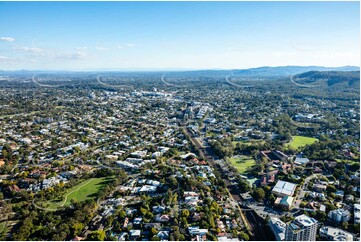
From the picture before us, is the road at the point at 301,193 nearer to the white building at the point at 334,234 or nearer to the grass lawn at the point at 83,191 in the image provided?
the white building at the point at 334,234

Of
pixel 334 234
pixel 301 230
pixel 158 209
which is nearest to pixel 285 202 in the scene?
pixel 334 234

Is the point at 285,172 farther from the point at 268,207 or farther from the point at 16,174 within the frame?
the point at 16,174

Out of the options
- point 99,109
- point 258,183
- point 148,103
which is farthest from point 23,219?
point 148,103

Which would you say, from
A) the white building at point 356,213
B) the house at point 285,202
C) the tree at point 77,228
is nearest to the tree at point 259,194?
the house at point 285,202

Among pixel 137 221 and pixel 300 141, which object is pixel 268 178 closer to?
pixel 137 221

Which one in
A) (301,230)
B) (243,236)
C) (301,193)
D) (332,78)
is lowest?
(301,193)

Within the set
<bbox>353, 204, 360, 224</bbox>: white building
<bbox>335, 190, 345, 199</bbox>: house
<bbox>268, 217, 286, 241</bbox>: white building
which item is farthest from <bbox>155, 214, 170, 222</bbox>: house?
<bbox>335, 190, 345, 199</bbox>: house
